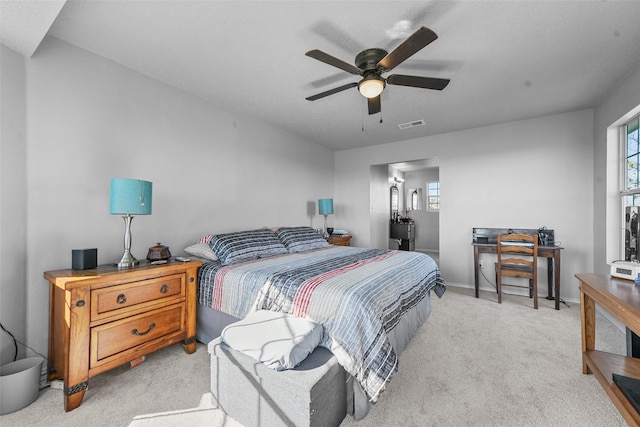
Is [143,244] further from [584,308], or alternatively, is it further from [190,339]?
[584,308]

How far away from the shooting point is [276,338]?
4.80 feet

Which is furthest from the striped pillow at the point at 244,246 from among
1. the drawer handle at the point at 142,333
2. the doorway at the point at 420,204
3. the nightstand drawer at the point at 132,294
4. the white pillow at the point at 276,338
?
the doorway at the point at 420,204

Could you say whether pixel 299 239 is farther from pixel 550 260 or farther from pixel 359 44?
pixel 550 260

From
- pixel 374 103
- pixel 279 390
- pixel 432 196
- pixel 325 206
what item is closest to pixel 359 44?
pixel 374 103

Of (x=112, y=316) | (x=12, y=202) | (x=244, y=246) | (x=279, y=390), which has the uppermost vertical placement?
(x=12, y=202)

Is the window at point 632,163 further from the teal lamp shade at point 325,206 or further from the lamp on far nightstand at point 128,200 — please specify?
the lamp on far nightstand at point 128,200

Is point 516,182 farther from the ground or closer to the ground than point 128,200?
farther from the ground

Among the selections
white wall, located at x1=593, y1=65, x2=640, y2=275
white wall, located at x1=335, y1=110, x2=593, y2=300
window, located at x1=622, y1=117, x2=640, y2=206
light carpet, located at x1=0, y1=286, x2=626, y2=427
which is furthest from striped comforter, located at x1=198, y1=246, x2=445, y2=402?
window, located at x1=622, y1=117, x2=640, y2=206

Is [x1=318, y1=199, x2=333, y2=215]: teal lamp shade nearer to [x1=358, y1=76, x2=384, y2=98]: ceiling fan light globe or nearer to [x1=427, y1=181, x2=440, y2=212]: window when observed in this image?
[x1=358, y1=76, x2=384, y2=98]: ceiling fan light globe

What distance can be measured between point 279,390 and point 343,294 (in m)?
0.59

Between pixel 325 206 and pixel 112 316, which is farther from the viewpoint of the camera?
pixel 325 206

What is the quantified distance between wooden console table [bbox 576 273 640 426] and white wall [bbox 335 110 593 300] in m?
2.21

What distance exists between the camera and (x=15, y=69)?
1.87 metres

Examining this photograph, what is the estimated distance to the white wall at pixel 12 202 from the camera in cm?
180
